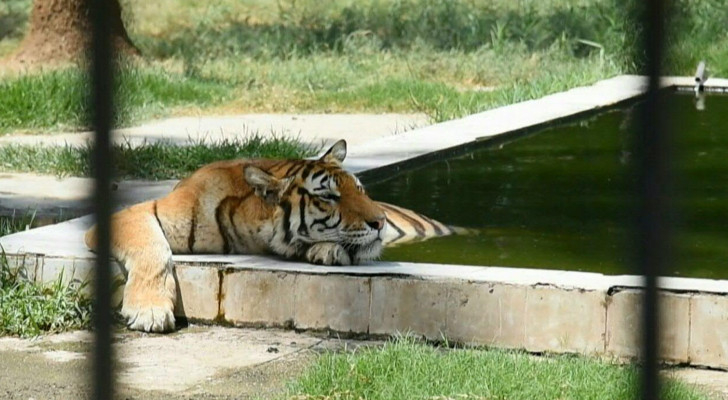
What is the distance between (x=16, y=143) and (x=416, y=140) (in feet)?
8.78

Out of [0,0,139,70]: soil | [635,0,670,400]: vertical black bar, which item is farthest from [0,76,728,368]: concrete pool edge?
[0,0,139,70]: soil

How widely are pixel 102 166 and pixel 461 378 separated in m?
2.56

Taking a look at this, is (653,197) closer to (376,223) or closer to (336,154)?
(376,223)

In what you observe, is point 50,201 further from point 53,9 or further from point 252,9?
point 252,9

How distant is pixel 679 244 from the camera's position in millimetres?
6453

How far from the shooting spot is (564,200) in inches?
296

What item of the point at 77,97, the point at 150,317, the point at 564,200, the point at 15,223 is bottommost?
the point at 150,317

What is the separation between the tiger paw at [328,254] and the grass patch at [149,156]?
309 cm

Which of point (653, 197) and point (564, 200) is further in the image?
point (564, 200)

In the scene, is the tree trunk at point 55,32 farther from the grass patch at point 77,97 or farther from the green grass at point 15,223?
the green grass at point 15,223

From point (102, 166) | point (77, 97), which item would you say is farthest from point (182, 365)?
point (77, 97)

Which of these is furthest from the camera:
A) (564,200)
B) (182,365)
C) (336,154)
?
(564,200)

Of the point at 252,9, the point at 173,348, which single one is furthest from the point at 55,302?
the point at 252,9

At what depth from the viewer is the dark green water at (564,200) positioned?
6187 millimetres
